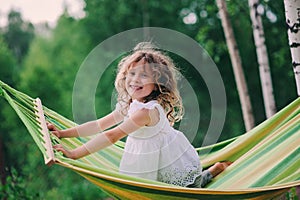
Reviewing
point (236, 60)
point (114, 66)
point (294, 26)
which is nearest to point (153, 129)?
point (294, 26)

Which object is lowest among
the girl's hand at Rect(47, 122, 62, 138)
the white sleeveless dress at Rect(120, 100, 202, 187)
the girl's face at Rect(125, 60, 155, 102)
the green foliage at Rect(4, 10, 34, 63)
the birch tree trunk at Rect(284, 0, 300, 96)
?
the white sleeveless dress at Rect(120, 100, 202, 187)

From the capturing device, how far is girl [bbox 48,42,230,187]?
193 cm

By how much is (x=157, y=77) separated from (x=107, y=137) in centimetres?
33

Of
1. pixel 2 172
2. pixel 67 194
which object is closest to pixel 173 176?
pixel 2 172

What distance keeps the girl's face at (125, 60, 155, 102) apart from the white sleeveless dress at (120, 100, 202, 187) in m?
0.05

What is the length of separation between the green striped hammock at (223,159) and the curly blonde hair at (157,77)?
275mm

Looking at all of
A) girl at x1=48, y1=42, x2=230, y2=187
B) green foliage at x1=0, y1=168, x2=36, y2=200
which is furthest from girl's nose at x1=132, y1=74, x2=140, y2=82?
green foliage at x1=0, y1=168, x2=36, y2=200

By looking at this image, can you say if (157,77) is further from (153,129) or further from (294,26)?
(294,26)

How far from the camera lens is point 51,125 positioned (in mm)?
2049

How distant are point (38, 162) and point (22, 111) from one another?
3257 millimetres

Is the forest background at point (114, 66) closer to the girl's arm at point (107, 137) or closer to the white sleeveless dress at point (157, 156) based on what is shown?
the white sleeveless dress at point (157, 156)

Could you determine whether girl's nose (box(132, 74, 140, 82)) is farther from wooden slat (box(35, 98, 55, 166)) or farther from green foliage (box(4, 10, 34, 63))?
green foliage (box(4, 10, 34, 63))

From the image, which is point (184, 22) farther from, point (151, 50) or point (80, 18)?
point (151, 50)

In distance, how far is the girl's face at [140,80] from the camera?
6.48 feet
